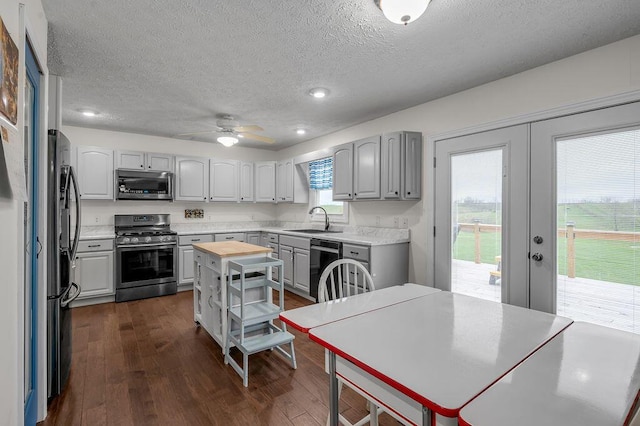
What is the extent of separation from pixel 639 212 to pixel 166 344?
389cm

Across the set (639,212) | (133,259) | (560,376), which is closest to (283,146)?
(133,259)

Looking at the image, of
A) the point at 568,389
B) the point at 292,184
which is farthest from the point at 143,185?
the point at 568,389

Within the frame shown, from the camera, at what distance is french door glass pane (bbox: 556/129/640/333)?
211 cm

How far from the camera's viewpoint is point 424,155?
3471 mm

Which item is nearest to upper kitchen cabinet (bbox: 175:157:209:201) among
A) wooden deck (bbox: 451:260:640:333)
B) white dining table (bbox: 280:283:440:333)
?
white dining table (bbox: 280:283:440:333)

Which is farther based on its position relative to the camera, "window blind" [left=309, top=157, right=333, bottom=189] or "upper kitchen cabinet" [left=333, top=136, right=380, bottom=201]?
"window blind" [left=309, top=157, right=333, bottom=189]

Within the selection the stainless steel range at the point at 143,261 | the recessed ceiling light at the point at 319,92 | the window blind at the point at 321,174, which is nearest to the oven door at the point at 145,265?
the stainless steel range at the point at 143,261

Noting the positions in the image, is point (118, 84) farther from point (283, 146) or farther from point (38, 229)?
point (283, 146)

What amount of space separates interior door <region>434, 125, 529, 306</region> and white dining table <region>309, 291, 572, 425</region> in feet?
4.24

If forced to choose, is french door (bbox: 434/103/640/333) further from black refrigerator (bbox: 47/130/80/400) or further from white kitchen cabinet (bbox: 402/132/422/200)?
black refrigerator (bbox: 47/130/80/400)

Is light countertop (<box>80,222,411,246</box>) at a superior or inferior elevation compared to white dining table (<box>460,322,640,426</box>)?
superior

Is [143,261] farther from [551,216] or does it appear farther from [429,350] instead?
[551,216]

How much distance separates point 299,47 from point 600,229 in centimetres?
256

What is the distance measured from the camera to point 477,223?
2.98 m
